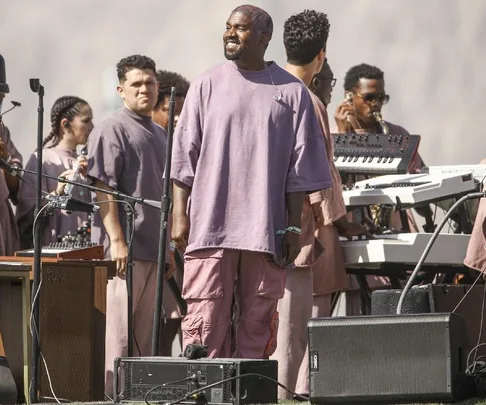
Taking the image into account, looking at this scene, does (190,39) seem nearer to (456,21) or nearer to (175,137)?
(456,21)

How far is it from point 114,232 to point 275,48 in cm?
392

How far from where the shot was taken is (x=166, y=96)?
954cm

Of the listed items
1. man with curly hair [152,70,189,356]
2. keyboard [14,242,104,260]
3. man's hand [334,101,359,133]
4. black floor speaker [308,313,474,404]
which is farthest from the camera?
man's hand [334,101,359,133]

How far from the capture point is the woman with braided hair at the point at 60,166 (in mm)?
8703

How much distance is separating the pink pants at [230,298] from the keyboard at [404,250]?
1.22 meters

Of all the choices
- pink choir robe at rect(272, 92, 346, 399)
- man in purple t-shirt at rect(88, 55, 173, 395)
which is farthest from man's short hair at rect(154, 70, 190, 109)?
pink choir robe at rect(272, 92, 346, 399)

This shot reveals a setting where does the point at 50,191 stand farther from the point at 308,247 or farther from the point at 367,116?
the point at 308,247

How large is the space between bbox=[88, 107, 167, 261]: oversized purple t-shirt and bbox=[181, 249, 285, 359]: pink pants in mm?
1351

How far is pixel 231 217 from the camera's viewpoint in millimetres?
6457

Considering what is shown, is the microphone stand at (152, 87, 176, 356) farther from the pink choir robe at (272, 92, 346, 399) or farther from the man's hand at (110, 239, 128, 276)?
the man's hand at (110, 239, 128, 276)

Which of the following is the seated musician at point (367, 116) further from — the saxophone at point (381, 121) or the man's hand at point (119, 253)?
the man's hand at point (119, 253)

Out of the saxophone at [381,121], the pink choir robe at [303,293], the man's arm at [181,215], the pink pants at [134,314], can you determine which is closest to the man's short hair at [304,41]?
the pink choir robe at [303,293]

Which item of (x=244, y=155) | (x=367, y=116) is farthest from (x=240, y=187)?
(x=367, y=116)

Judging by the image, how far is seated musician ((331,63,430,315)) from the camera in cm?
932
